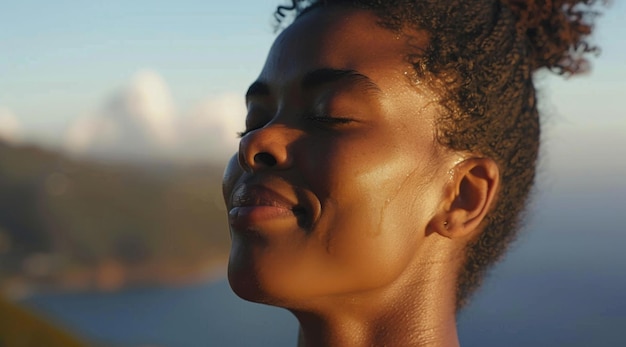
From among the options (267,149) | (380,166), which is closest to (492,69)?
(380,166)

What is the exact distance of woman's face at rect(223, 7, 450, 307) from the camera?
1.60m

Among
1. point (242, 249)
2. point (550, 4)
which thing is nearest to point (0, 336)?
point (242, 249)

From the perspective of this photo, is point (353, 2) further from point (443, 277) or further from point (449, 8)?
point (443, 277)

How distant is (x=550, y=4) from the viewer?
83.4 inches

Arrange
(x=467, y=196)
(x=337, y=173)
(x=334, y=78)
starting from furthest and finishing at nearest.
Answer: (x=467, y=196)
(x=334, y=78)
(x=337, y=173)

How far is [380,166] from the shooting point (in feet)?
5.42

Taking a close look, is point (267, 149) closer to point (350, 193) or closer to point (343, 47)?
point (350, 193)

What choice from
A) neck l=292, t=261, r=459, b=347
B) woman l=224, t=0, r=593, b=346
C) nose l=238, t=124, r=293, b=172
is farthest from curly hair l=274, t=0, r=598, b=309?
nose l=238, t=124, r=293, b=172

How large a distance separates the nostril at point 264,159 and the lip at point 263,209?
6 centimetres

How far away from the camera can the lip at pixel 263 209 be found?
64.1 inches

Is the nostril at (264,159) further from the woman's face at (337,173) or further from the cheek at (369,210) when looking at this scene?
the cheek at (369,210)

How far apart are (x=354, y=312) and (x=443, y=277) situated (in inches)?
10.4

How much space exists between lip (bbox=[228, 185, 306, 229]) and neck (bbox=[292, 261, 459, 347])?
24 centimetres

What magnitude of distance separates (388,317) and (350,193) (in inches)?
14.0
